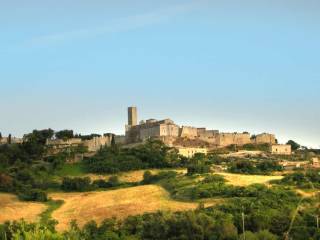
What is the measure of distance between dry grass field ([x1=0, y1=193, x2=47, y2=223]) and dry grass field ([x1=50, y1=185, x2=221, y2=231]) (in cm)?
162

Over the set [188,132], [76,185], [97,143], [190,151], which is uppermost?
[188,132]

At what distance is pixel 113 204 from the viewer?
1879 inches

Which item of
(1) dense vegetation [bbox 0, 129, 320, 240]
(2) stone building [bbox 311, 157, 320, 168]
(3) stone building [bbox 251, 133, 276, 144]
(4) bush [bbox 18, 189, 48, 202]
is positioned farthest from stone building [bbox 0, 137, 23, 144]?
(2) stone building [bbox 311, 157, 320, 168]

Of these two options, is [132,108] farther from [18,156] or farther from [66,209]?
[66,209]

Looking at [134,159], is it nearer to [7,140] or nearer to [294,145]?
[7,140]

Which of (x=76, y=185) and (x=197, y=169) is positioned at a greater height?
(x=197, y=169)

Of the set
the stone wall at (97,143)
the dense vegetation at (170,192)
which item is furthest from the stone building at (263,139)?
the stone wall at (97,143)

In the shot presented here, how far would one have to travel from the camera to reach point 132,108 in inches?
3383

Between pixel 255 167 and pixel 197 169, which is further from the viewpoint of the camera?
pixel 255 167

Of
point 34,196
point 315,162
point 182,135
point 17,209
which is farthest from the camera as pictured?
point 182,135

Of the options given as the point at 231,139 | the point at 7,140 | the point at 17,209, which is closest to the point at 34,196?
the point at 17,209

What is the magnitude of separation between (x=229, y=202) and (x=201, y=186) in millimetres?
6124

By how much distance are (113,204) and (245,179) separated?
12.0 meters

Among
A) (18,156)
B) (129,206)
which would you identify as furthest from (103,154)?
(129,206)
